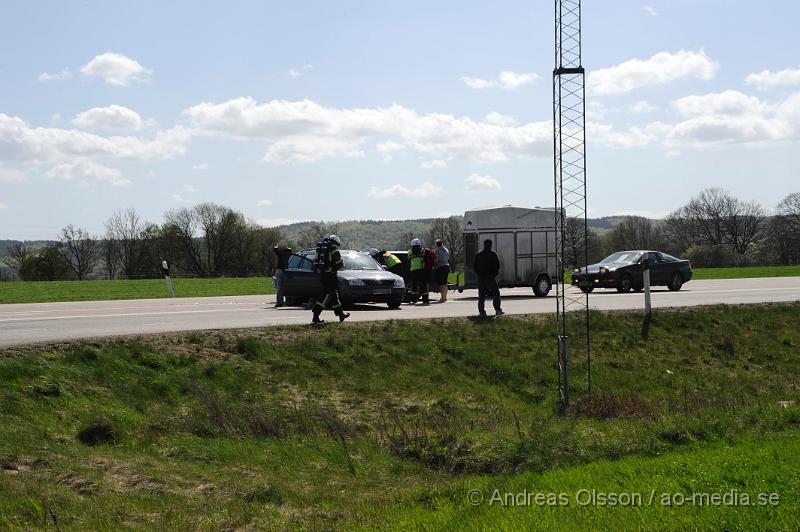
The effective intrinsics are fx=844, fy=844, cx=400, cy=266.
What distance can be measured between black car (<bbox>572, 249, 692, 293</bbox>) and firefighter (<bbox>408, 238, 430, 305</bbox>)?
5.54 meters

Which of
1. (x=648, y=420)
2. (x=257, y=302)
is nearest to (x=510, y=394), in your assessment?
(x=648, y=420)

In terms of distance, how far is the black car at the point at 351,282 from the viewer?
68.3 feet

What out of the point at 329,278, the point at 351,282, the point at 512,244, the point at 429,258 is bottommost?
the point at 351,282

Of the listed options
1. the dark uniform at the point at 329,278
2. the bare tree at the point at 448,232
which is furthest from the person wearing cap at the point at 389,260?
the bare tree at the point at 448,232

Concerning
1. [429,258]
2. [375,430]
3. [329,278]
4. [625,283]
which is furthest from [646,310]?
[375,430]

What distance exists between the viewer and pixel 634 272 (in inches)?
1096

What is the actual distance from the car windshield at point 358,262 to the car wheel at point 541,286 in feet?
22.0

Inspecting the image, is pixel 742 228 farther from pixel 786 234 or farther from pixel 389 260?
pixel 389 260

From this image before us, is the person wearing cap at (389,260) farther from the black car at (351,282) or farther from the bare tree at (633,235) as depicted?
the bare tree at (633,235)

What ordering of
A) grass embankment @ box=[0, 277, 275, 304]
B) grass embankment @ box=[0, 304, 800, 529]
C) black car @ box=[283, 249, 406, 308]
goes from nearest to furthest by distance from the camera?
grass embankment @ box=[0, 304, 800, 529], black car @ box=[283, 249, 406, 308], grass embankment @ box=[0, 277, 275, 304]

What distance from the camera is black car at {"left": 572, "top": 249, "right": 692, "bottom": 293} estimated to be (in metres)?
27.7

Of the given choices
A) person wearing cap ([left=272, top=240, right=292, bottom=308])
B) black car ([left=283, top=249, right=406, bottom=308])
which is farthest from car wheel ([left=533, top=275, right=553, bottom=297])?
person wearing cap ([left=272, top=240, right=292, bottom=308])

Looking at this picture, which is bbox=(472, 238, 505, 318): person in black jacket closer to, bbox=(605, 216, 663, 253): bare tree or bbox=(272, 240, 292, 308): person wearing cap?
bbox=(272, 240, 292, 308): person wearing cap

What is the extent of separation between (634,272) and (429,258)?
25.6 feet
